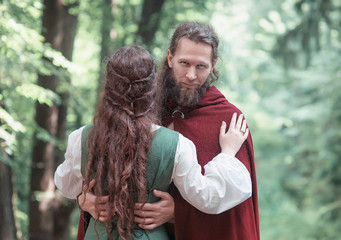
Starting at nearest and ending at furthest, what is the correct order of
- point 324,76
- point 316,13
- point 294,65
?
1. point 316,13
2. point 294,65
3. point 324,76

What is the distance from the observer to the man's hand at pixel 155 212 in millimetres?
2744

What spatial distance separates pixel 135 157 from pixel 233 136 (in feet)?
2.20

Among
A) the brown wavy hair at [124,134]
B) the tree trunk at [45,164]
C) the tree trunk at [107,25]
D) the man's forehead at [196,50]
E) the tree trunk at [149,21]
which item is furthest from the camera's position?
the tree trunk at [107,25]

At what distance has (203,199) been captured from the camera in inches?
107

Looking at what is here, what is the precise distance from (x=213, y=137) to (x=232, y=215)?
0.46 m

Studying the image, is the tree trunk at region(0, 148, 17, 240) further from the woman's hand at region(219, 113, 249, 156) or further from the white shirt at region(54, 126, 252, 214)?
the woman's hand at region(219, 113, 249, 156)

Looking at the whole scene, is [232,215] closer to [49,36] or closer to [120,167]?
[120,167]

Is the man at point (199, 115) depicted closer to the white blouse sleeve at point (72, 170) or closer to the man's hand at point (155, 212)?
the man's hand at point (155, 212)

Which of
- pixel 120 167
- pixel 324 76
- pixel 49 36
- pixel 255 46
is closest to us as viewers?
pixel 120 167

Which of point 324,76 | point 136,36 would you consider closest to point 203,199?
point 136,36

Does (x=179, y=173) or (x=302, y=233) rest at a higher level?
(x=179, y=173)

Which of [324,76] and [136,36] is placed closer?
[136,36]

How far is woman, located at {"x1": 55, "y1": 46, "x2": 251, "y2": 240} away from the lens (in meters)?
2.63

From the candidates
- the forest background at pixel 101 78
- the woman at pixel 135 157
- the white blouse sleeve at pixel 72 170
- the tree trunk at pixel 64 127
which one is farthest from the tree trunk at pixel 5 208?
the woman at pixel 135 157
